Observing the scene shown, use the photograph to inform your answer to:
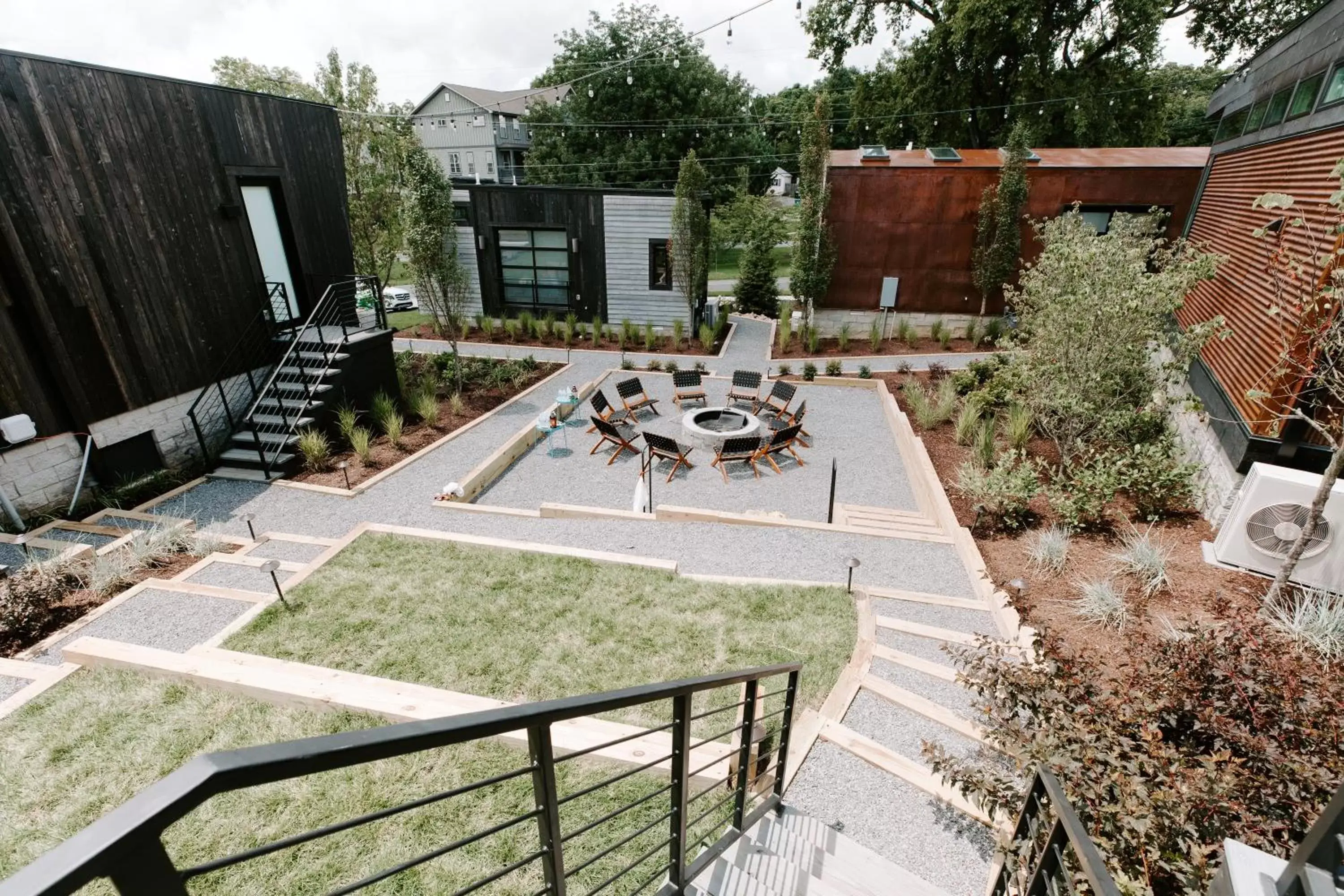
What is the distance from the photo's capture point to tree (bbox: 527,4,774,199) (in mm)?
37312

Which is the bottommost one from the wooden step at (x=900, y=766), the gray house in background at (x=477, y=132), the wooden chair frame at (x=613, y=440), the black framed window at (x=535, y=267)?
the wooden chair frame at (x=613, y=440)

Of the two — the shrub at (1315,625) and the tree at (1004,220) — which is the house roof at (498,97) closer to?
the tree at (1004,220)

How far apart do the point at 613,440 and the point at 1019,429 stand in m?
6.53

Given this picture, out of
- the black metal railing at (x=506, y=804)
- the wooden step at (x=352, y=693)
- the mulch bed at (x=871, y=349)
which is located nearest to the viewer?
the black metal railing at (x=506, y=804)

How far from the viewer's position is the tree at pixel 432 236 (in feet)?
39.2

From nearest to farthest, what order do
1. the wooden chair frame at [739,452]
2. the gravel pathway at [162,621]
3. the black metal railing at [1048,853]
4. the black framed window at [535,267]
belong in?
the black metal railing at [1048,853], the gravel pathway at [162,621], the wooden chair frame at [739,452], the black framed window at [535,267]

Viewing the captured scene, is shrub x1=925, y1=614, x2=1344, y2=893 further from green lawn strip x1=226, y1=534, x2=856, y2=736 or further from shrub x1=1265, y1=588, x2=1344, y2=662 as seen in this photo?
green lawn strip x1=226, y1=534, x2=856, y2=736

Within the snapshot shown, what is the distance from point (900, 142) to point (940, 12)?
19.6 feet

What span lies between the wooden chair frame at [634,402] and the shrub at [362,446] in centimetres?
448

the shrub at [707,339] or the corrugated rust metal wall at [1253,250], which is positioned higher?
the corrugated rust metal wall at [1253,250]

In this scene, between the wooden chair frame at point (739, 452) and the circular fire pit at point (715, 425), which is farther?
the circular fire pit at point (715, 425)

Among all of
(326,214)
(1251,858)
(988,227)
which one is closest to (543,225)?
(326,214)

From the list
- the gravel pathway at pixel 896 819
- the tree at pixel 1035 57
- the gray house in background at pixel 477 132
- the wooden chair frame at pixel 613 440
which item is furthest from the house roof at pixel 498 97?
the gravel pathway at pixel 896 819

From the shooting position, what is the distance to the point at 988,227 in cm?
1594
